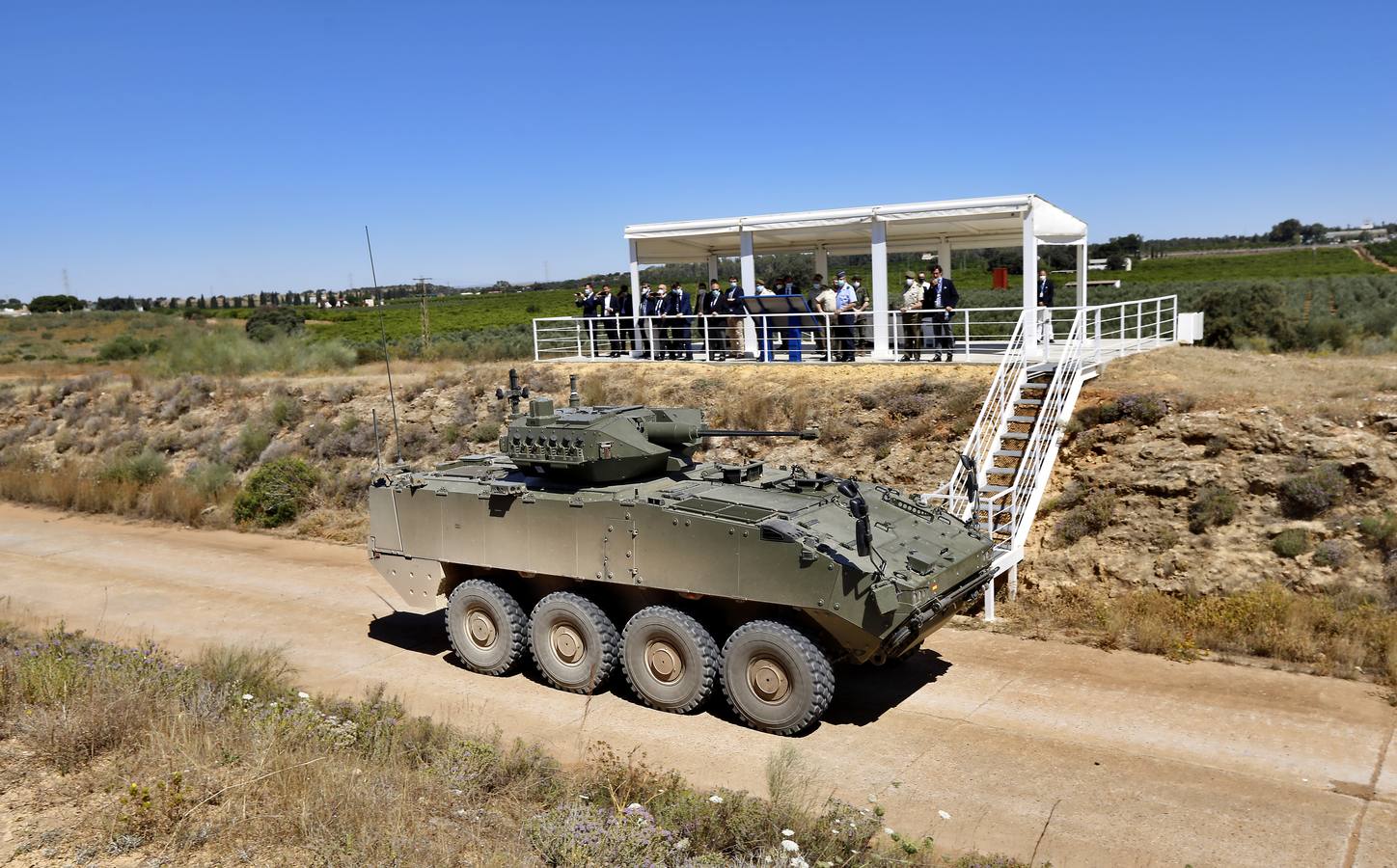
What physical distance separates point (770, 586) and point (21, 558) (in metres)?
12.8

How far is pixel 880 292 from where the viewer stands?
18188 mm

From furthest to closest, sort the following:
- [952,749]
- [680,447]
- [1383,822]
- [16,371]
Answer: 1. [16,371]
2. [680,447]
3. [952,749]
4. [1383,822]

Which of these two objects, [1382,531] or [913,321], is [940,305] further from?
[1382,531]

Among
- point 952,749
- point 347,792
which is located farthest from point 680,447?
point 347,792

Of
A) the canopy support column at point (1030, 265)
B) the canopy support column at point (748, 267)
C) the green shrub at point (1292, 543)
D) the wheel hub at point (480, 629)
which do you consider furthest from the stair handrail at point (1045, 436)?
the canopy support column at point (748, 267)

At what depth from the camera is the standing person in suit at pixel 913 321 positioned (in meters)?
17.3

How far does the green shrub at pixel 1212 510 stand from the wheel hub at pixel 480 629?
7.47 meters

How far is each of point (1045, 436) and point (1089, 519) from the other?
4.75 ft

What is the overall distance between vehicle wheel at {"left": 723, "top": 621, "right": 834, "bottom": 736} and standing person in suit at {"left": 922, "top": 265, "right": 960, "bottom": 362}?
9343 millimetres

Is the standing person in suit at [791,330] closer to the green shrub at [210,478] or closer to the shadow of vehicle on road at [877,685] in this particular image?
the shadow of vehicle on road at [877,685]

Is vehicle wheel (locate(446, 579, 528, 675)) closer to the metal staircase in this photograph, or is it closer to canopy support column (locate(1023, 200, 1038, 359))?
the metal staircase

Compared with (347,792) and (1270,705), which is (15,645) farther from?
(1270,705)

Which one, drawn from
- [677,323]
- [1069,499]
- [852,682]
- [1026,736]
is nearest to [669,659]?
[852,682]

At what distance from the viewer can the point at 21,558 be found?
15.7 m
